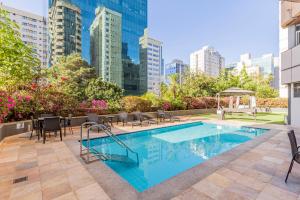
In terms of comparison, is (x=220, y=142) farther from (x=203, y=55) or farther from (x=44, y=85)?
(x=203, y=55)

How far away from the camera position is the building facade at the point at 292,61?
894 centimetres

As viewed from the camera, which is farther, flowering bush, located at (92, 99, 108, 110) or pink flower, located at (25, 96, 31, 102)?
flowering bush, located at (92, 99, 108, 110)

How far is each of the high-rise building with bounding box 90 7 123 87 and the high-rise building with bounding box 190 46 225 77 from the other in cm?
5320

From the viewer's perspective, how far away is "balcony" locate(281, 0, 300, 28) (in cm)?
859

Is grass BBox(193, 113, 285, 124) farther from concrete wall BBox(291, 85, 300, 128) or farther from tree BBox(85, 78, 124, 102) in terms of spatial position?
tree BBox(85, 78, 124, 102)

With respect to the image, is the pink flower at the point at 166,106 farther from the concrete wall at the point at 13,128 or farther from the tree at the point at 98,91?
the tree at the point at 98,91

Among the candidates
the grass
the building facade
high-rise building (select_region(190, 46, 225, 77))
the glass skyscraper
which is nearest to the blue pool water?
the building facade

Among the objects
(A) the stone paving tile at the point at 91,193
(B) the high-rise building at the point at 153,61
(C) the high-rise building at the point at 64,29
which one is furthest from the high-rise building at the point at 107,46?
(A) the stone paving tile at the point at 91,193

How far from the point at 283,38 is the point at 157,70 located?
58.0m

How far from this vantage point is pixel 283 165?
3.76 m

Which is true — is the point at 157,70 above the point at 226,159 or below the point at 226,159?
above

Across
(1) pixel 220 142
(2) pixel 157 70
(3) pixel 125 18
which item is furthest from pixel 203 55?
(1) pixel 220 142

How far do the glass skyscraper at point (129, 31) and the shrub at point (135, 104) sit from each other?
4368 cm

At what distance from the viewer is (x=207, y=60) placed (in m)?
98.7
